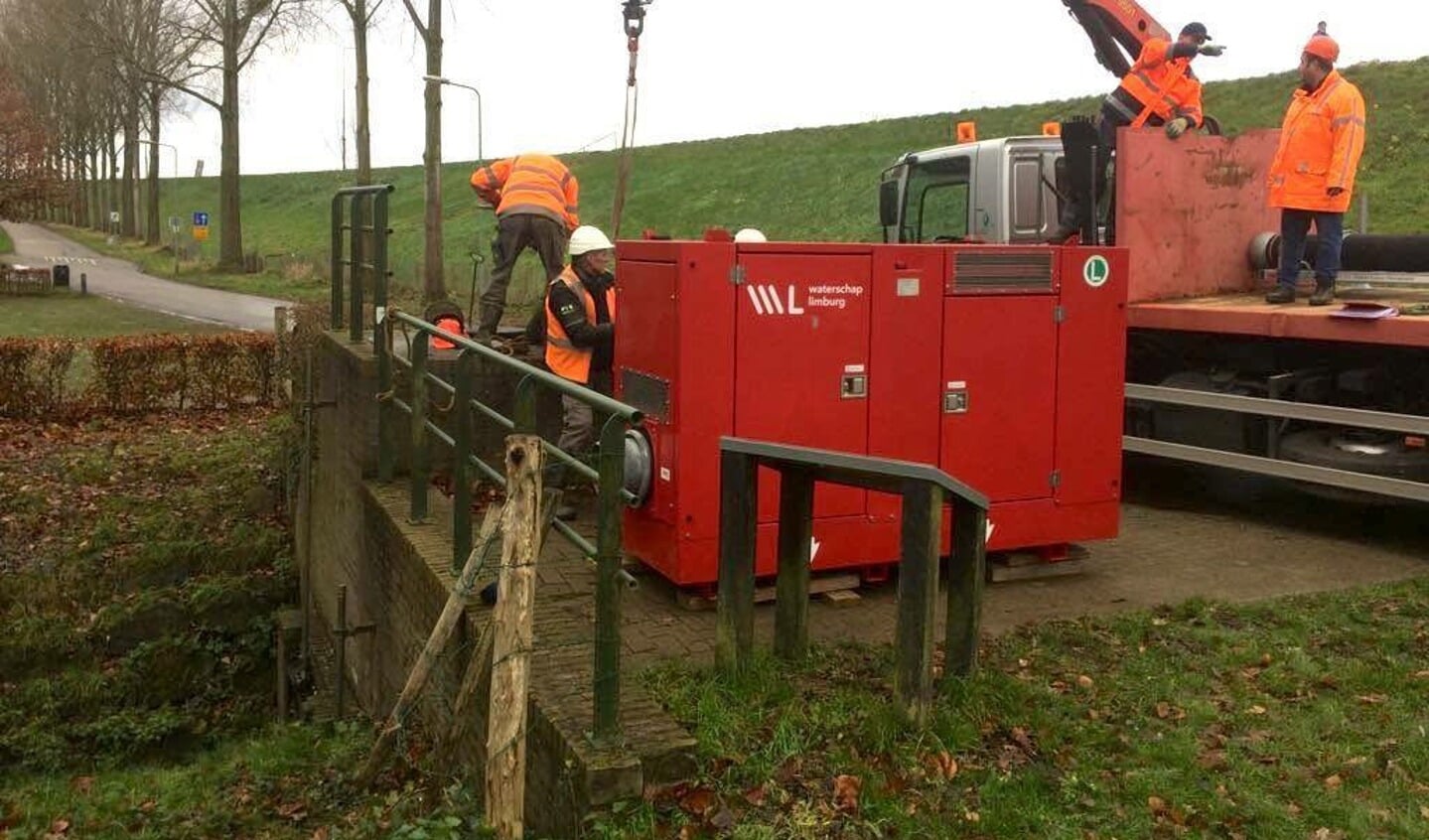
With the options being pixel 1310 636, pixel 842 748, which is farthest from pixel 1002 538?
pixel 842 748

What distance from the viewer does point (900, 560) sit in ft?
15.9

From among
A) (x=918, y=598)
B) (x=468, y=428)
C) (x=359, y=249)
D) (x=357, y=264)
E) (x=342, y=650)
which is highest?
(x=359, y=249)

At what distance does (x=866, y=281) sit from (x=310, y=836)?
3.48m

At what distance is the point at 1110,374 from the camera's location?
22.6ft

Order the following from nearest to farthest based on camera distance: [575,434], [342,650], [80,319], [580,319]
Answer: [580,319] < [575,434] < [342,650] < [80,319]

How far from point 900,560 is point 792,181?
44.3 meters

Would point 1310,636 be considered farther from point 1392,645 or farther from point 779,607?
point 779,607

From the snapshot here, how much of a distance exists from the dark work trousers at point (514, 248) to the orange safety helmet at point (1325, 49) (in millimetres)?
5049

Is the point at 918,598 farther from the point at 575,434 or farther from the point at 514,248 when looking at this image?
the point at 514,248

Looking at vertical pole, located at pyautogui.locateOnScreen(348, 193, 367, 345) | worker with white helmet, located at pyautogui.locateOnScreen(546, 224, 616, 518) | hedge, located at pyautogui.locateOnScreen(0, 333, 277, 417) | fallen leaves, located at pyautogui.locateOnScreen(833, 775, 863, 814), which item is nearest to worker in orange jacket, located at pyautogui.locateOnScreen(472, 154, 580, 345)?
vertical pole, located at pyautogui.locateOnScreen(348, 193, 367, 345)

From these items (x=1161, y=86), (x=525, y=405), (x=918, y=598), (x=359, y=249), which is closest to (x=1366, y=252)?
(x=1161, y=86)

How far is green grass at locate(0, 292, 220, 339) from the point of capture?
26234 mm

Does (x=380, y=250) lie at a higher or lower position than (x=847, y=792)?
higher

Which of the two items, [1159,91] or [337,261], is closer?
[1159,91]
